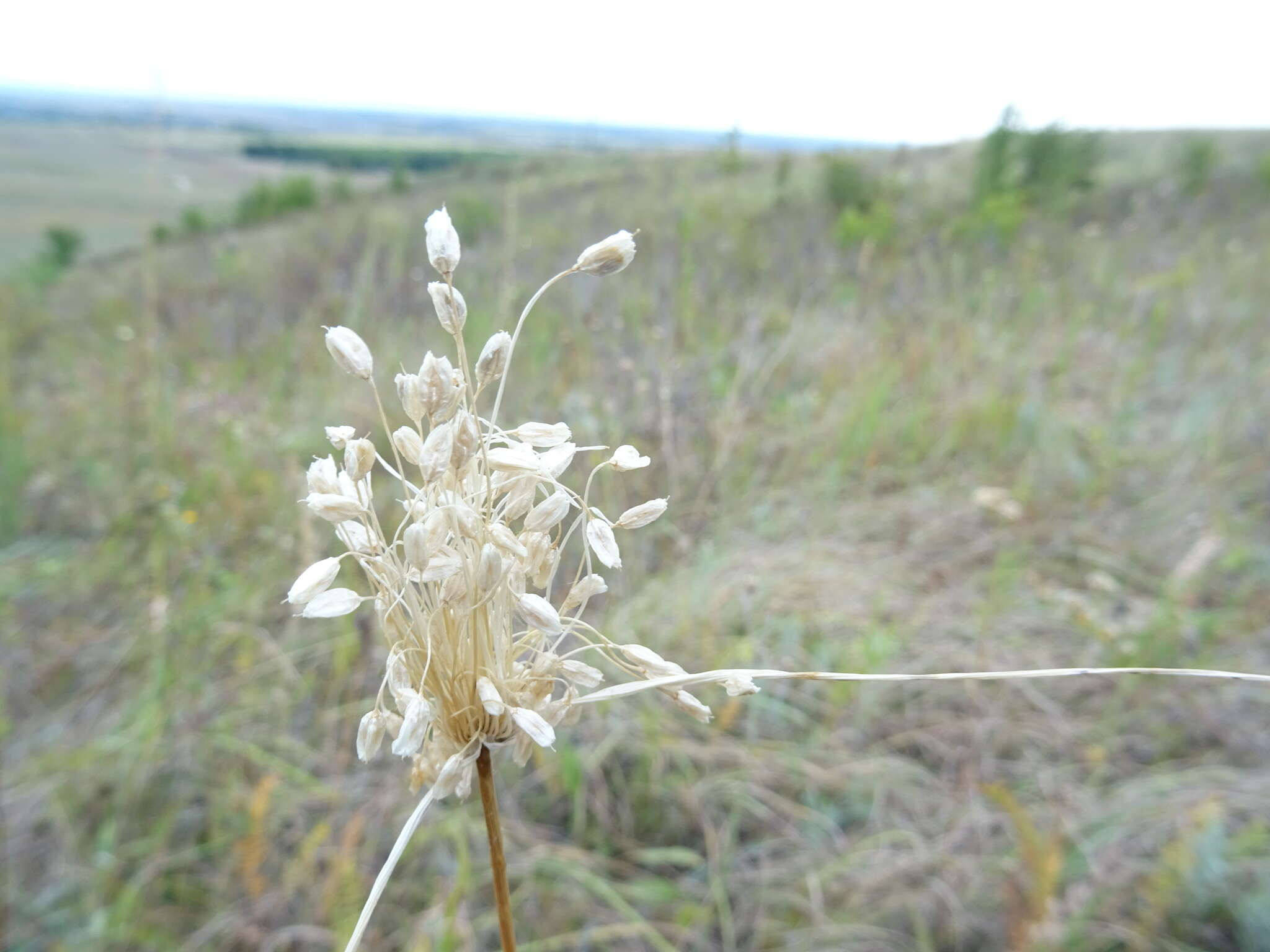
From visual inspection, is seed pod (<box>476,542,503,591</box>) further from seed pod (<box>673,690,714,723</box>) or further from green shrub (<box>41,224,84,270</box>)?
green shrub (<box>41,224,84,270</box>)

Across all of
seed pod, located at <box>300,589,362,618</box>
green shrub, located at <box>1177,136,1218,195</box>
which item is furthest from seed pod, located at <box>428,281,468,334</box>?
green shrub, located at <box>1177,136,1218,195</box>

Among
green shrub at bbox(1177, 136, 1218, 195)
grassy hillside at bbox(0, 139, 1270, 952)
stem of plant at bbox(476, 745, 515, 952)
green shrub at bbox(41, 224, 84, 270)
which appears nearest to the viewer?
stem of plant at bbox(476, 745, 515, 952)

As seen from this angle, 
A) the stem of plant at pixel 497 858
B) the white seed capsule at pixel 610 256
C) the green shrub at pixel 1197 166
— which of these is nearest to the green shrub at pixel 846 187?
the green shrub at pixel 1197 166

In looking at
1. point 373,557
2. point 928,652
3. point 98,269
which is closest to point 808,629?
point 928,652

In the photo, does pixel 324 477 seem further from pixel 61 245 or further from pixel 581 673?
pixel 61 245

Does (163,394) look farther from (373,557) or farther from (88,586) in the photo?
(373,557)

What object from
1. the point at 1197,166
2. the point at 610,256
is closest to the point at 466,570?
the point at 610,256
